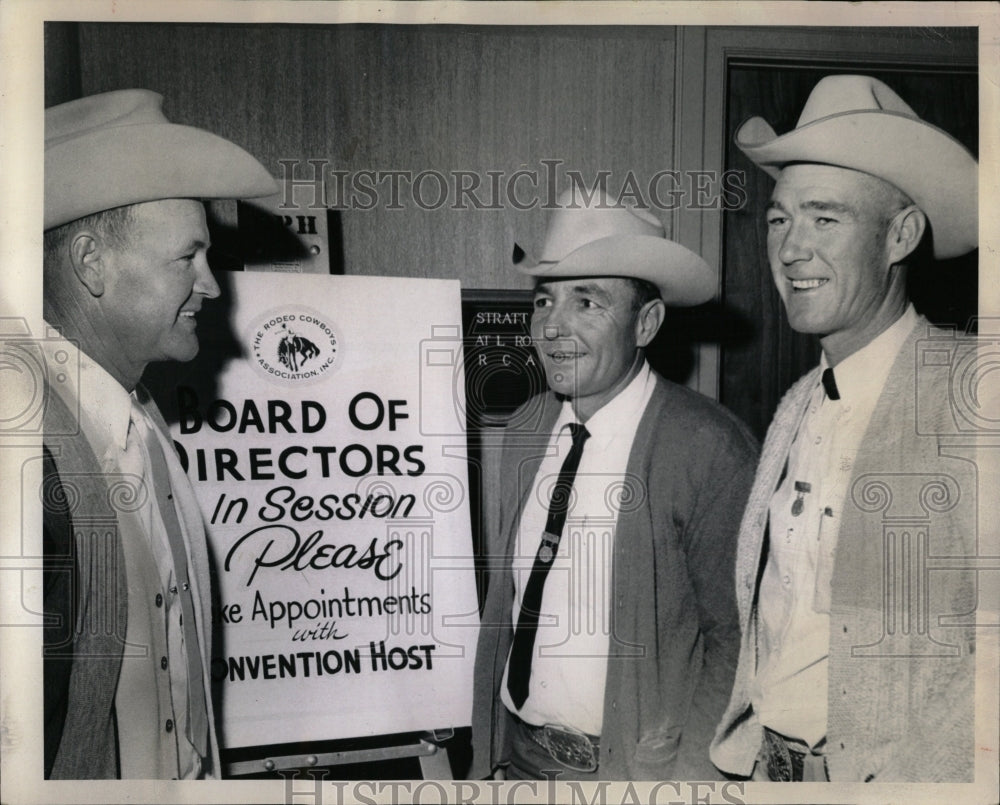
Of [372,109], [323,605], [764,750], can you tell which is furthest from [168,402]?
[764,750]

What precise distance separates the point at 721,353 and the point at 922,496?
56 cm

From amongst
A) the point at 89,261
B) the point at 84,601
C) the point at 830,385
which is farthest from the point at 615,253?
the point at 84,601

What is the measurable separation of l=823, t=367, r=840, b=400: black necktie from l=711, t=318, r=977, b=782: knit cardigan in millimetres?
27

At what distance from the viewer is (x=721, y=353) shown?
2.21 metres

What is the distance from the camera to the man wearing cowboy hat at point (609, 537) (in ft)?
7.14

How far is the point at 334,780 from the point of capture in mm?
2229

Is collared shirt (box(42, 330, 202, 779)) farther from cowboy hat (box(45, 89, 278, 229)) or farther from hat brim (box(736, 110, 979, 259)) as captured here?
hat brim (box(736, 110, 979, 259))

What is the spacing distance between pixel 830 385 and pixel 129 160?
64.6 inches

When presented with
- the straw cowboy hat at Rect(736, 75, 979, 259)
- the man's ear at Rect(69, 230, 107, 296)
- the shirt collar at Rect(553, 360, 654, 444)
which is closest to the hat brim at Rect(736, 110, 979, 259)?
the straw cowboy hat at Rect(736, 75, 979, 259)

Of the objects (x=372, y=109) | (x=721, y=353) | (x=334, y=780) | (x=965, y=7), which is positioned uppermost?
(x=965, y=7)

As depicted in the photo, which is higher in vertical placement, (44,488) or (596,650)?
(44,488)

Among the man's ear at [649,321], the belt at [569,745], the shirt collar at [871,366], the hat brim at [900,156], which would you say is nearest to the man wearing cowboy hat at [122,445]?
the belt at [569,745]

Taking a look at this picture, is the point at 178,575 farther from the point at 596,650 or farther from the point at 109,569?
the point at 596,650

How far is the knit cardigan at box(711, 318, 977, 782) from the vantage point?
2.17m
